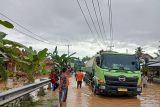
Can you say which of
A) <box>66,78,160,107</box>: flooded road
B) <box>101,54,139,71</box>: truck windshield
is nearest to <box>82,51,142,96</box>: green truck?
<box>101,54,139,71</box>: truck windshield

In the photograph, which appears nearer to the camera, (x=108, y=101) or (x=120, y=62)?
(x=108, y=101)

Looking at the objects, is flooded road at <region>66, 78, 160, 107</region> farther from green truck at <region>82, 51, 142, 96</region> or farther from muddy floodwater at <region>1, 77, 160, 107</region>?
green truck at <region>82, 51, 142, 96</region>

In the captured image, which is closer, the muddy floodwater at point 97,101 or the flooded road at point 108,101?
the muddy floodwater at point 97,101

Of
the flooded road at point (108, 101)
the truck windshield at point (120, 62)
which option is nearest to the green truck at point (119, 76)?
the truck windshield at point (120, 62)

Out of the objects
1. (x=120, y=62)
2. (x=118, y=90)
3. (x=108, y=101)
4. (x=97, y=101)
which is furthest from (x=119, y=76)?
(x=97, y=101)

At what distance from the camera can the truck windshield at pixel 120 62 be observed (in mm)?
22266

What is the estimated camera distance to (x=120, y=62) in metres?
22.4

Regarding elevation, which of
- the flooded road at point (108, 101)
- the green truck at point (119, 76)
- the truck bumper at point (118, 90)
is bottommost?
the flooded road at point (108, 101)

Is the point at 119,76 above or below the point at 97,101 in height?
above

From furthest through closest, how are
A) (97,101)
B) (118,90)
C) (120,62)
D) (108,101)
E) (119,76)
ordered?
(120,62) → (118,90) → (119,76) → (108,101) → (97,101)

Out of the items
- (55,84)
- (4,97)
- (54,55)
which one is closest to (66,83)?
(4,97)

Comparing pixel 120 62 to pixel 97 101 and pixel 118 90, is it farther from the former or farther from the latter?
pixel 97 101

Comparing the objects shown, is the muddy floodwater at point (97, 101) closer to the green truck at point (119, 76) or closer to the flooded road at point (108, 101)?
the flooded road at point (108, 101)

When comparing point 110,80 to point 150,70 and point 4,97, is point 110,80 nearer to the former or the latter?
point 4,97
